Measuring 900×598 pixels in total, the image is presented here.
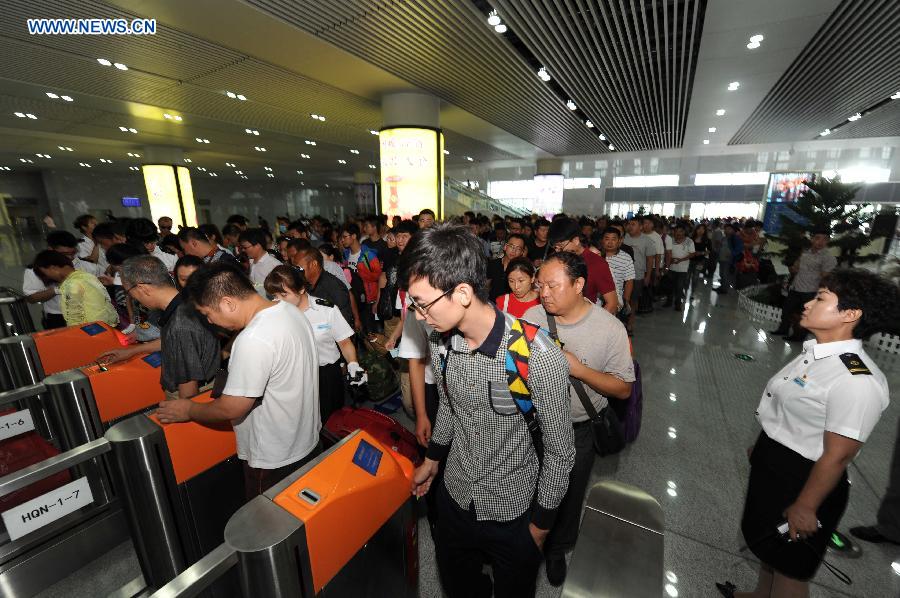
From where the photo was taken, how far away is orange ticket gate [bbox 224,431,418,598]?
108 cm

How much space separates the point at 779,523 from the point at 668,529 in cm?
96

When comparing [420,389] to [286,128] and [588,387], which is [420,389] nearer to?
[588,387]

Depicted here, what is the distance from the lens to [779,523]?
5.31ft

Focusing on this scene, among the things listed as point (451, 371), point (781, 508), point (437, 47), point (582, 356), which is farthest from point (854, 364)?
point (437, 47)

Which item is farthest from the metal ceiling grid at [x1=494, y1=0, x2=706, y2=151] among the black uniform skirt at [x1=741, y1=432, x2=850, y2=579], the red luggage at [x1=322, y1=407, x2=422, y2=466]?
the black uniform skirt at [x1=741, y1=432, x2=850, y2=579]

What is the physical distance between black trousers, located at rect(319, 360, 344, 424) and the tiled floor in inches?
43.2

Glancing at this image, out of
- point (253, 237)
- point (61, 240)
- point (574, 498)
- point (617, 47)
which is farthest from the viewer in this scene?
point (617, 47)

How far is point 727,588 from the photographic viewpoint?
2012 millimetres

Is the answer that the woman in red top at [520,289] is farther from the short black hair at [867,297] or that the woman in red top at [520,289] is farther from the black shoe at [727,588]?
the black shoe at [727,588]

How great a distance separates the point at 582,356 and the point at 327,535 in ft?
4.62

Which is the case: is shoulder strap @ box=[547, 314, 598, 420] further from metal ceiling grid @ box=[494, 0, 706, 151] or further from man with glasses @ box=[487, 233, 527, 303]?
metal ceiling grid @ box=[494, 0, 706, 151]

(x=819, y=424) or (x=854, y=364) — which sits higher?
(x=854, y=364)

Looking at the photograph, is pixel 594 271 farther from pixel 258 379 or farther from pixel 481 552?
pixel 258 379

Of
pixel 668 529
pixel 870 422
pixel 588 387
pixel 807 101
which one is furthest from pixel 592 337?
pixel 807 101
